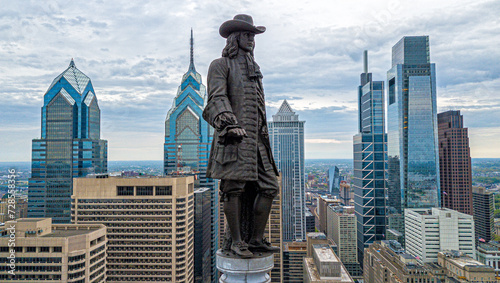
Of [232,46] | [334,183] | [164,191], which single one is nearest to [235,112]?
[232,46]

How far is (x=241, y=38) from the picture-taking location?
245 inches

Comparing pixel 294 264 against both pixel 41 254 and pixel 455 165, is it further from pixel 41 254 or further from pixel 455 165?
pixel 41 254

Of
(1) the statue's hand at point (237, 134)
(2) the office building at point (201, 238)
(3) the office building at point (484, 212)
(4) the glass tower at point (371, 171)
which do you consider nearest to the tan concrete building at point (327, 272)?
(2) the office building at point (201, 238)

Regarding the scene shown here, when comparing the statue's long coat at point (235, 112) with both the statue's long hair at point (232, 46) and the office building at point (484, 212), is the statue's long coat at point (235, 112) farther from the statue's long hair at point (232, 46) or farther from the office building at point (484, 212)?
the office building at point (484, 212)

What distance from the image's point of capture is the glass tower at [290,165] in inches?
4301

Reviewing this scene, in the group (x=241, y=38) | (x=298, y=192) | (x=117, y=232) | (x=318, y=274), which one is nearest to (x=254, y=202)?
(x=241, y=38)

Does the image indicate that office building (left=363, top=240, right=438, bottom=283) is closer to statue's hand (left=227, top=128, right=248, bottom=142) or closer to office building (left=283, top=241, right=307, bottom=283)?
office building (left=283, top=241, right=307, bottom=283)

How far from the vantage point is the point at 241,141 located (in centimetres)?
574

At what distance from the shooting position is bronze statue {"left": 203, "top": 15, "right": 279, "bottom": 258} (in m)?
5.70

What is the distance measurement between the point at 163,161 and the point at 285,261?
40753 millimetres

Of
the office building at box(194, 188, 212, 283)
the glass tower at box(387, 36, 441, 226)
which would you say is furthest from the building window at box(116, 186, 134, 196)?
the glass tower at box(387, 36, 441, 226)

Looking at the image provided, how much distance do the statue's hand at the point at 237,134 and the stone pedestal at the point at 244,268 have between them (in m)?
1.94

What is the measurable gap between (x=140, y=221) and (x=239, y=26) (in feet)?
152

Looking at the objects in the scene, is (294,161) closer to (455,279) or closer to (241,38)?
(455,279)
